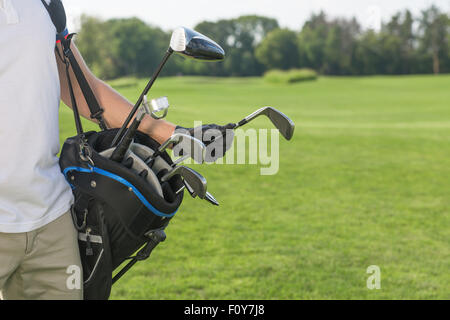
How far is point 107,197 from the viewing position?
1.54m

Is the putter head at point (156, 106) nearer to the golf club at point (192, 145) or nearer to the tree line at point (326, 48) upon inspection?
the golf club at point (192, 145)

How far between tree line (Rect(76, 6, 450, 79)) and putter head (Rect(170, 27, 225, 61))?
205 ft

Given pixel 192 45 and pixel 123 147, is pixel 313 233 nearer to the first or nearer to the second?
pixel 123 147

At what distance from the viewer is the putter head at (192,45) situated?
1386 millimetres

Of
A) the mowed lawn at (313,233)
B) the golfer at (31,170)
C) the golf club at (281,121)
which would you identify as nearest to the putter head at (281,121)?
the golf club at (281,121)

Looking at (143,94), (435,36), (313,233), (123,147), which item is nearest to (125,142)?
(123,147)

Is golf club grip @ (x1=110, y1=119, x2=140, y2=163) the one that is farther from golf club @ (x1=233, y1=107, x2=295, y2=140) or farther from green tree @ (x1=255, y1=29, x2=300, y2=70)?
green tree @ (x1=255, y1=29, x2=300, y2=70)

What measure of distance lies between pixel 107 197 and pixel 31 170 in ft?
0.72

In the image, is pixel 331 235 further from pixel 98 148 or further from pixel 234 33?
pixel 234 33

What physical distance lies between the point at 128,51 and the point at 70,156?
63407 millimetres

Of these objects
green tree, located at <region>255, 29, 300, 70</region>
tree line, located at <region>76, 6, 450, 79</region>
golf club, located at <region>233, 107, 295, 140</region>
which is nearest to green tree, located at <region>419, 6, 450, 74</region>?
tree line, located at <region>76, 6, 450, 79</region>

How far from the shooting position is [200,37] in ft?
4.73

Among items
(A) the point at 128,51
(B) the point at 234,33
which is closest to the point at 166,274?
(A) the point at 128,51

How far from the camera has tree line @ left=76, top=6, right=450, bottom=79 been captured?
64.8 m
